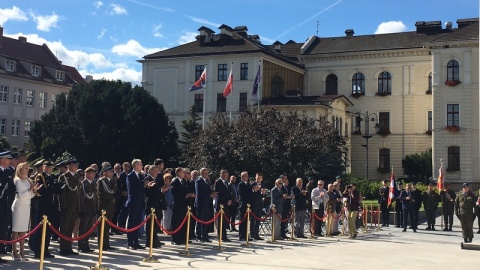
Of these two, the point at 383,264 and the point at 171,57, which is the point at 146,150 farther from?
the point at 383,264

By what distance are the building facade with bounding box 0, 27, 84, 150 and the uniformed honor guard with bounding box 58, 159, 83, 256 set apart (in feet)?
166

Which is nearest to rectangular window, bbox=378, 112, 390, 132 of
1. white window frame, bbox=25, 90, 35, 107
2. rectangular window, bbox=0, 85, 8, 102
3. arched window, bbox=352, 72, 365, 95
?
arched window, bbox=352, 72, 365, 95

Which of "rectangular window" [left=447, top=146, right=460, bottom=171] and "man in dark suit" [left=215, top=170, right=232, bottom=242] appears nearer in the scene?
"man in dark suit" [left=215, top=170, right=232, bottom=242]

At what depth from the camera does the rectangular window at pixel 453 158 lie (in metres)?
52.6

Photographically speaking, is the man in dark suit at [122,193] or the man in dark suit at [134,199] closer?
the man in dark suit at [134,199]

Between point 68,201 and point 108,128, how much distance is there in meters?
39.3

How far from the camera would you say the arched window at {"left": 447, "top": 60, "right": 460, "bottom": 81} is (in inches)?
2072

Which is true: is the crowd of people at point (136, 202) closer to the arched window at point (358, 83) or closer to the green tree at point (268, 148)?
the green tree at point (268, 148)

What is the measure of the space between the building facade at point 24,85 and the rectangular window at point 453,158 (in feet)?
131

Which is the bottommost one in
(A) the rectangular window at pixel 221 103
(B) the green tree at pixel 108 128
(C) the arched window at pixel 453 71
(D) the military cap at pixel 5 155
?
(D) the military cap at pixel 5 155

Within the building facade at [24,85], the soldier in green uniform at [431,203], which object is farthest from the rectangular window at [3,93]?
the soldier in green uniform at [431,203]

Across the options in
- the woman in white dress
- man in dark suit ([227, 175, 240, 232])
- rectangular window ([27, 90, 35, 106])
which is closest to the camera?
the woman in white dress

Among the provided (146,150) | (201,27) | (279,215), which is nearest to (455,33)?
(201,27)

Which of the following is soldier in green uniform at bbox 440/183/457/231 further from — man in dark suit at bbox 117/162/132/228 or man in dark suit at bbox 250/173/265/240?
man in dark suit at bbox 117/162/132/228
